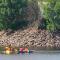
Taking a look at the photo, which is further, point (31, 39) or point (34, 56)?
point (31, 39)

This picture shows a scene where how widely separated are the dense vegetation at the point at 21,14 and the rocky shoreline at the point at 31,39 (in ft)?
3.53

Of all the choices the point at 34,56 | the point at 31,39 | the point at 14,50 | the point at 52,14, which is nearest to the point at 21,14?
the point at 52,14

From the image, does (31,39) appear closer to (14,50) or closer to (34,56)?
(14,50)

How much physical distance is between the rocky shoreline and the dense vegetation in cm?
108

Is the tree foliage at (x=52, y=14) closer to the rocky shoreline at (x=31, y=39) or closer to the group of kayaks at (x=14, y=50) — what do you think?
the rocky shoreline at (x=31, y=39)

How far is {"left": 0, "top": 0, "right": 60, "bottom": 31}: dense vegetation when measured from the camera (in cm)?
6488

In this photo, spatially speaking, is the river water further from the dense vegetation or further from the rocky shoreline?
the dense vegetation

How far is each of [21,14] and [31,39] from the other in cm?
552

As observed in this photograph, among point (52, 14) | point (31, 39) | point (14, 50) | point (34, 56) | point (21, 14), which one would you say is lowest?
point (34, 56)

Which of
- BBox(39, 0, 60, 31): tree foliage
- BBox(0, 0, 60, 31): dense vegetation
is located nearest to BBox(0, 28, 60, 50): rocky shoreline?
BBox(39, 0, 60, 31): tree foliage

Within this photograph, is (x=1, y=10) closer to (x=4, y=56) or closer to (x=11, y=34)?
(x=11, y=34)

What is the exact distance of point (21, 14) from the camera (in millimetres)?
69188

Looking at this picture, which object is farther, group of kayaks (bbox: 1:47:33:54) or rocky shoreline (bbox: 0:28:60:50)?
rocky shoreline (bbox: 0:28:60:50)

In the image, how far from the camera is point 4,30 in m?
67.9
